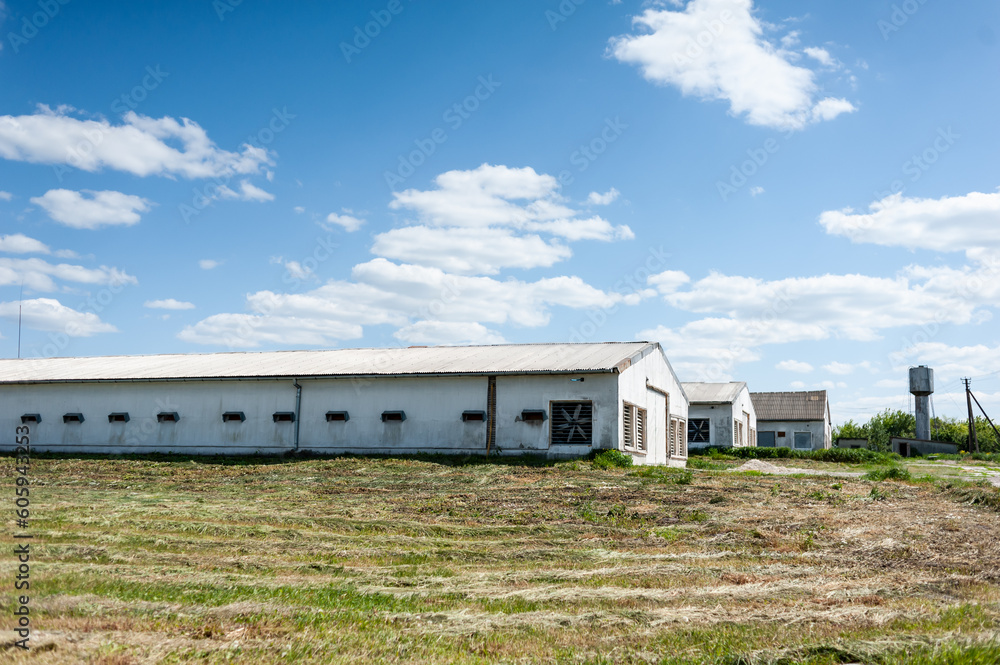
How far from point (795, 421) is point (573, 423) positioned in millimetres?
36645

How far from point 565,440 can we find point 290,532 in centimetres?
1432

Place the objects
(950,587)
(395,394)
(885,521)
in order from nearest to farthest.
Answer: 1. (950,587)
2. (885,521)
3. (395,394)

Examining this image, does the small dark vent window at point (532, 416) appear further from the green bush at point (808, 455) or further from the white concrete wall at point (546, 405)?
the green bush at point (808, 455)

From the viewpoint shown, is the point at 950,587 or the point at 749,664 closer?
the point at 749,664

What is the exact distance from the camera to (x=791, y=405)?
5672 centimetres

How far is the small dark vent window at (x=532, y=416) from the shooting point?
79.1 ft

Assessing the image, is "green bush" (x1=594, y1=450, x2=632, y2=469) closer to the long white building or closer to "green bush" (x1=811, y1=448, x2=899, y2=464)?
the long white building

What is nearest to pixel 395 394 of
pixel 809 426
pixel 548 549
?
pixel 548 549

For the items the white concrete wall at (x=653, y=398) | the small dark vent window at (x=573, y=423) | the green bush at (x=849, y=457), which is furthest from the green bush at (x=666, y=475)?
the green bush at (x=849, y=457)

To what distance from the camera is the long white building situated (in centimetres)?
2416

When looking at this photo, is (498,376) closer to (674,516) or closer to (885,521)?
(674,516)

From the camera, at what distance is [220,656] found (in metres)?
5.11

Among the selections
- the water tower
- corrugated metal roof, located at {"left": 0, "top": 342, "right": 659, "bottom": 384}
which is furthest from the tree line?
corrugated metal roof, located at {"left": 0, "top": 342, "right": 659, "bottom": 384}

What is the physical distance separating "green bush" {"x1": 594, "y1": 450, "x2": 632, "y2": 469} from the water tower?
54209 millimetres
